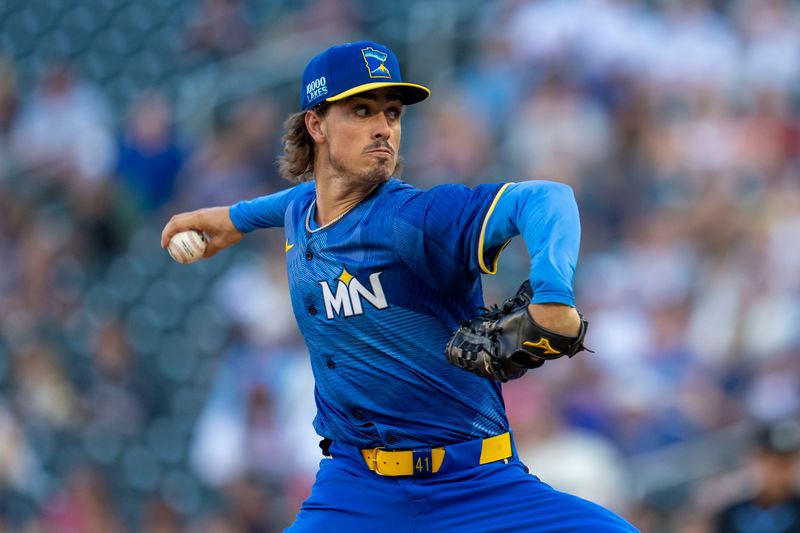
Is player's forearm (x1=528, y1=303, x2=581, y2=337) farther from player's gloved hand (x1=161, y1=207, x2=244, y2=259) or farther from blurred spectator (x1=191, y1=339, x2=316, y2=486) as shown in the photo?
blurred spectator (x1=191, y1=339, x2=316, y2=486)

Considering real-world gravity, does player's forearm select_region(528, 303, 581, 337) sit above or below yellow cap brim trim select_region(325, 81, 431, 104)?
below

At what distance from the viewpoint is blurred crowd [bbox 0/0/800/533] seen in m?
7.10

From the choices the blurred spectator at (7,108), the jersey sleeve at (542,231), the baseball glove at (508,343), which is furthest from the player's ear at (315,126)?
the blurred spectator at (7,108)

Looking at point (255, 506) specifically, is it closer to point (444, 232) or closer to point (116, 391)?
point (116, 391)

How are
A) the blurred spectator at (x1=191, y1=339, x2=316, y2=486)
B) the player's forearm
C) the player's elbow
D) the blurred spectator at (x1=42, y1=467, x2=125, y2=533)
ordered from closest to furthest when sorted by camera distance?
the player's forearm
the player's elbow
the blurred spectator at (x1=191, y1=339, x2=316, y2=486)
the blurred spectator at (x1=42, y1=467, x2=125, y2=533)

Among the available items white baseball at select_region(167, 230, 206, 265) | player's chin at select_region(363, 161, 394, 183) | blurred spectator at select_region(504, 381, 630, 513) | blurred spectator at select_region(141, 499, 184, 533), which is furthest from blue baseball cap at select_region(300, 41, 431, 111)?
blurred spectator at select_region(141, 499, 184, 533)

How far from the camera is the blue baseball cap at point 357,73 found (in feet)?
13.3

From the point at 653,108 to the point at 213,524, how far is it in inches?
161

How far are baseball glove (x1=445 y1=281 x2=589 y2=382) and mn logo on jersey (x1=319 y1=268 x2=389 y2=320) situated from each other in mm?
463

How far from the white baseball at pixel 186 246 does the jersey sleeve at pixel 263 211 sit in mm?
208

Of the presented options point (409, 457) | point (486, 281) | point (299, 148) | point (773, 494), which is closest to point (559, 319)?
point (409, 457)

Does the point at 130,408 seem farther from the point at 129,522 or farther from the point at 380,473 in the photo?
the point at 380,473

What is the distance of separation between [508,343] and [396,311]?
2.23 ft

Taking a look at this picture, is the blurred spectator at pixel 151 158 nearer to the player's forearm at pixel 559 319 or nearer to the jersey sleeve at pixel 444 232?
the jersey sleeve at pixel 444 232
